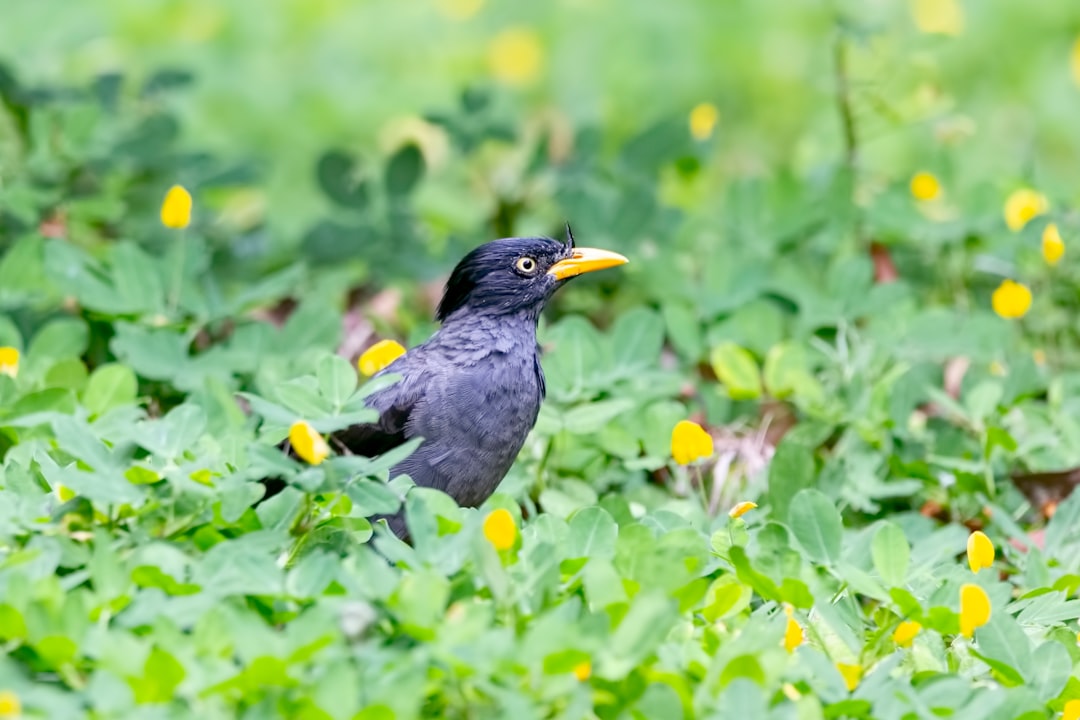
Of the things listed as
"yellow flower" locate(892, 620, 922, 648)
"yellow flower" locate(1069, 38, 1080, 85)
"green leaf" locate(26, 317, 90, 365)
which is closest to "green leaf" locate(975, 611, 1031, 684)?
"yellow flower" locate(892, 620, 922, 648)

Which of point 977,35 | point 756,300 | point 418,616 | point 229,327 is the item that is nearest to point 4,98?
point 229,327

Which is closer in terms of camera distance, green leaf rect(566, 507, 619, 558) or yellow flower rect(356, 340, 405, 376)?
green leaf rect(566, 507, 619, 558)

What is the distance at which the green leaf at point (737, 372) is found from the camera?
15.1 feet

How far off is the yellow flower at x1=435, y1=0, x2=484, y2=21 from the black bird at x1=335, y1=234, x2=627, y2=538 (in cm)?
467

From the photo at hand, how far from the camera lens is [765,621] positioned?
3.07 metres

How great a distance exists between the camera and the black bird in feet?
12.3

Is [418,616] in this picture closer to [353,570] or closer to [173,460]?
[353,570]

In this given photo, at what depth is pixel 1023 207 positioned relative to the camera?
17.1 feet

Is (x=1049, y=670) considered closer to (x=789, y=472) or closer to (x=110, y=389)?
(x=789, y=472)

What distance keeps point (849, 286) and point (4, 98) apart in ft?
10.3

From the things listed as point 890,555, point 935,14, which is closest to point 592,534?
point 890,555

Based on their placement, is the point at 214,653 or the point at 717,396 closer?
the point at 214,653

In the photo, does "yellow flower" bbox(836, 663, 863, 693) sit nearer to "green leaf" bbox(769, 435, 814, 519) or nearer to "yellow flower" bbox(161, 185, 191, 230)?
"green leaf" bbox(769, 435, 814, 519)

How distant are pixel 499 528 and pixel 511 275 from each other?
58.9 inches
